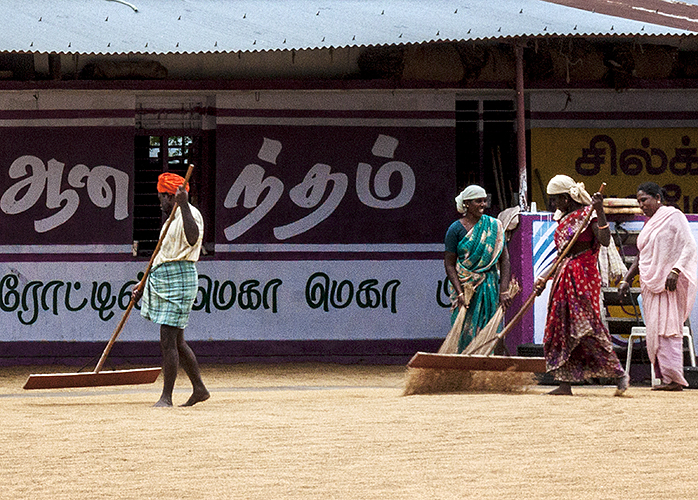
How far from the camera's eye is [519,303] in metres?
10.1

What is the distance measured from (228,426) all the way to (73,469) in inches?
51.9

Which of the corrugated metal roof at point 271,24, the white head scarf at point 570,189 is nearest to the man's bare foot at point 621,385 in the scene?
the white head scarf at point 570,189

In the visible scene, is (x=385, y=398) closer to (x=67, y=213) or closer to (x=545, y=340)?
(x=545, y=340)

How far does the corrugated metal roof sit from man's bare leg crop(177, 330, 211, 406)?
298 centimetres

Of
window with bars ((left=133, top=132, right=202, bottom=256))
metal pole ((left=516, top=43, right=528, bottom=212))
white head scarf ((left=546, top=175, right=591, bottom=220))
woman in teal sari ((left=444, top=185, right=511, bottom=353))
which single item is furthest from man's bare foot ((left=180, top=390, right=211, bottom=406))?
window with bars ((left=133, top=132, right=202, bottom=256))

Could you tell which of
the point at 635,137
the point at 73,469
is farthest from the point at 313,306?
the point at 73,469

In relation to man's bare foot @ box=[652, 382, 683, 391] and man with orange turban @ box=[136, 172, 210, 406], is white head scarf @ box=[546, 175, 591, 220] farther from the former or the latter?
man with orange turban @ box=[136, 172, 210, 406]

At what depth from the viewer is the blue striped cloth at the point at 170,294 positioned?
7.26 metres

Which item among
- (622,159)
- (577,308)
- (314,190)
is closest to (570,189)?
(577,308)

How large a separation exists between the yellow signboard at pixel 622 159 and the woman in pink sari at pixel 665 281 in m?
3.06

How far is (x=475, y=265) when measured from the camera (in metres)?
8.48

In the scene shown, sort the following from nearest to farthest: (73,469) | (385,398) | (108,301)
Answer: (73,469) → (385,398) → (108,301)

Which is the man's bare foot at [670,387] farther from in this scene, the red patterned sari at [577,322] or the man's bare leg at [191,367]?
the man's bare leg at [191,367]

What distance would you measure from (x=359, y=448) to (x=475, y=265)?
310cm
